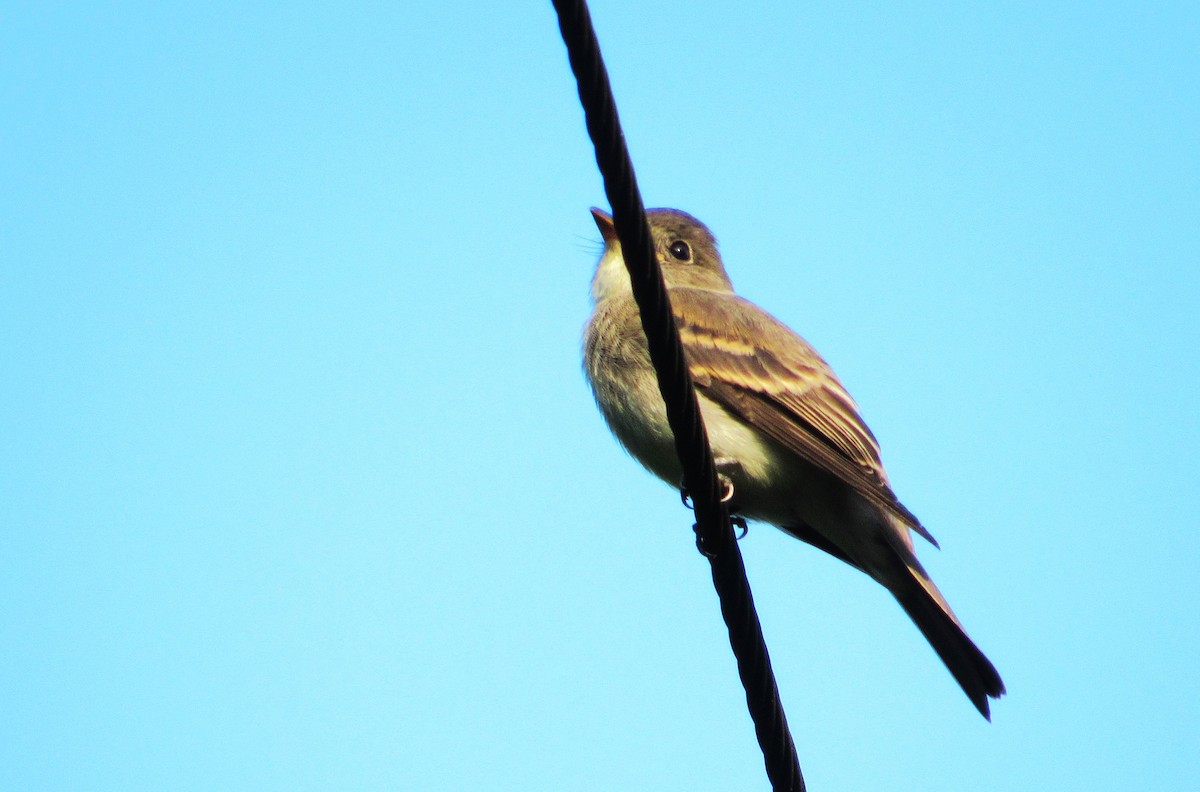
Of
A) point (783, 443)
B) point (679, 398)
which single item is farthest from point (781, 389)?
point (679, 398)

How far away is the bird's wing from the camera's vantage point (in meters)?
5.61

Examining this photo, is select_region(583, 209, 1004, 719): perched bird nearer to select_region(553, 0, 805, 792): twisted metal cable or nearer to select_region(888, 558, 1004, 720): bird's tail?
select_region(888, 558, 1004, 720): bird's tail

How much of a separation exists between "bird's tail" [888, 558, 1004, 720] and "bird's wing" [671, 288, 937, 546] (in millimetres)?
440

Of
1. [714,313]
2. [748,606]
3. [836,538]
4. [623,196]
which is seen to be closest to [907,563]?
[836,538]

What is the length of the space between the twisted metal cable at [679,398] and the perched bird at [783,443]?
1201 mm

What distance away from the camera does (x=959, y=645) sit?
554 cm

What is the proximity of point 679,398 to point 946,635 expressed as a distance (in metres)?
2.55

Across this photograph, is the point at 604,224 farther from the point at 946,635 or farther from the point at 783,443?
the point at 946,635

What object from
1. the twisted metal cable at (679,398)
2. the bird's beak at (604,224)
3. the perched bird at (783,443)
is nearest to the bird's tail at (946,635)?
the perched bird at (783,443)

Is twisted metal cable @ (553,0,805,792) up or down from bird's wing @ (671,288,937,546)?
down

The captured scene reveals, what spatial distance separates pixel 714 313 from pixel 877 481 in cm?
128

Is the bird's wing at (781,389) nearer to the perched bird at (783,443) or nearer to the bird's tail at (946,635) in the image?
the perched bird at (783,443)

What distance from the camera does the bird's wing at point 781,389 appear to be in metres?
5.61

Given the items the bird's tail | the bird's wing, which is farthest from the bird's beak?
the bird's tail
